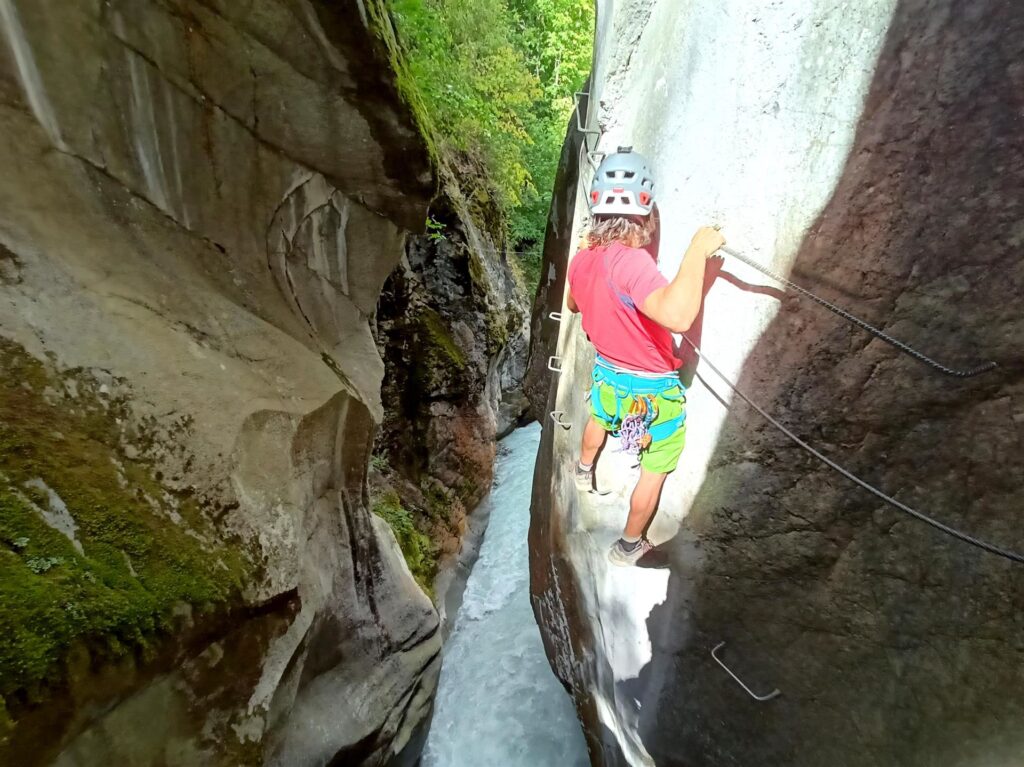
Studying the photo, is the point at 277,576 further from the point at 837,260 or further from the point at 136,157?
the point at 837,260

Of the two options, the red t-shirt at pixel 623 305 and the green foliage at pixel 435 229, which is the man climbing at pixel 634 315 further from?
the green foliage at pixel 435 229

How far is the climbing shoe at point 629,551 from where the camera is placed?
3.33 metres

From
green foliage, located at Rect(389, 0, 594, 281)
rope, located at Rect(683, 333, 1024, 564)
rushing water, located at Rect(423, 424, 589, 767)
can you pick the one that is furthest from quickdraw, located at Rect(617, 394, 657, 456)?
rushing water, located at Rect(423, 424, 589, 767)

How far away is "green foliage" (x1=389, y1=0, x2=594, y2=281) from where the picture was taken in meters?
6.29

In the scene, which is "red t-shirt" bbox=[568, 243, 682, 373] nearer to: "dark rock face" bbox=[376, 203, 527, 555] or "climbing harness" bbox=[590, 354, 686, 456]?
"climbing harness" bbox=[590, 354, 686, 456]

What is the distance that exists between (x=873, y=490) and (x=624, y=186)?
1651 mm

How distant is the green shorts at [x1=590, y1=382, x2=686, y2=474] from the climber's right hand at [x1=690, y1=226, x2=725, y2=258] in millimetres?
765

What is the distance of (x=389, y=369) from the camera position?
7.64 m

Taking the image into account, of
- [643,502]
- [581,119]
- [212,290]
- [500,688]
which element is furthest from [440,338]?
[643,502]

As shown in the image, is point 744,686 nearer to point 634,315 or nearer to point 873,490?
point 873,490

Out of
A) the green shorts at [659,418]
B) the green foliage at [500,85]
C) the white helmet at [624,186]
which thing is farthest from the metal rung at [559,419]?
the green foliage at [500,85]

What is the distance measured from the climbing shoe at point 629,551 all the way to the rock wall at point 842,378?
0.34 feet

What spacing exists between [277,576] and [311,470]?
0.80 m

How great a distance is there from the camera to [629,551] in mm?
3365
